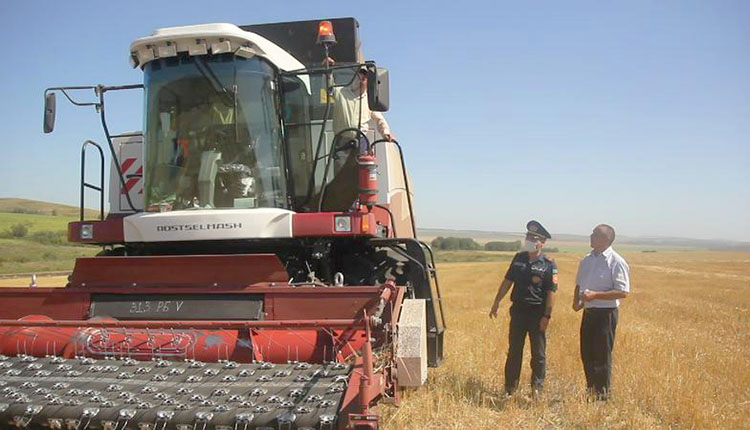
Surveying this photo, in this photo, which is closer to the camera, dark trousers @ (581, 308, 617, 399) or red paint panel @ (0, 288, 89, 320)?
red paint panel @ (0, 288, 89, 320)

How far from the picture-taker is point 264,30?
7703 mm

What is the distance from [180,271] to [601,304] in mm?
3507

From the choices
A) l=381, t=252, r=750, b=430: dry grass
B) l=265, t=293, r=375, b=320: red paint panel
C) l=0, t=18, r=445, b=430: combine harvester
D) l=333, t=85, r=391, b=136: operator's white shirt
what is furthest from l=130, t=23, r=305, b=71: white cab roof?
l=381, t=252, r=750, b=430: dry grass

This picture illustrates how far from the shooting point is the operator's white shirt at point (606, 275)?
5.58m

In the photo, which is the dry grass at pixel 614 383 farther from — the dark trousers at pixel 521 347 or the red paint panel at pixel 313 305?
the red paint panel at pixel 313 305

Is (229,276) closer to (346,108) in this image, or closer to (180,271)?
(180,271)

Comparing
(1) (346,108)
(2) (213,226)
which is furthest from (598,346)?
(2) (213,226)

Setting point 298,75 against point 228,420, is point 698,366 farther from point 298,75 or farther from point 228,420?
point 228,420

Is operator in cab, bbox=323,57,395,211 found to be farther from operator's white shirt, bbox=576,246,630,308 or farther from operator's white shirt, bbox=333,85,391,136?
operator's white shirt, bbox=576,246,630,308

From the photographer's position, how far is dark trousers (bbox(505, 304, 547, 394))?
5.84m

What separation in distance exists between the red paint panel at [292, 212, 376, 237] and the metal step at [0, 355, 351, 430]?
1.31 meters

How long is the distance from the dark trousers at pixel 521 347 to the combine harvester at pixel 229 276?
83cm

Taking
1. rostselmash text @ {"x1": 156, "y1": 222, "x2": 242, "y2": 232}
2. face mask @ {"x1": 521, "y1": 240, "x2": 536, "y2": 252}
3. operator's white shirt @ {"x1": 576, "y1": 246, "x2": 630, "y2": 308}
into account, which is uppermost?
rostselmash text @ {"x1": 156, "y1": 222, "x2": 242, "y2": 232}

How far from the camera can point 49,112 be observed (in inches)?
219
